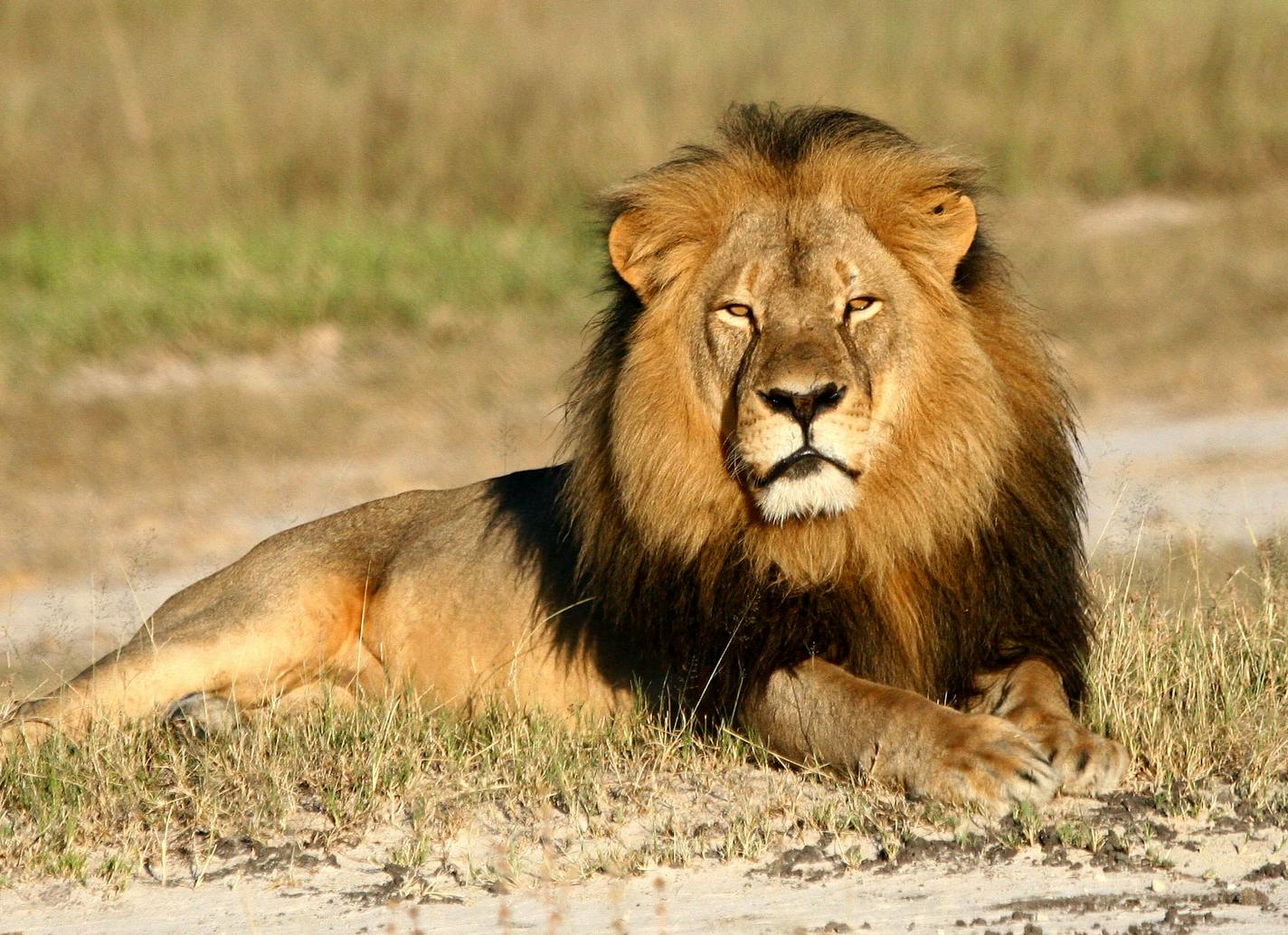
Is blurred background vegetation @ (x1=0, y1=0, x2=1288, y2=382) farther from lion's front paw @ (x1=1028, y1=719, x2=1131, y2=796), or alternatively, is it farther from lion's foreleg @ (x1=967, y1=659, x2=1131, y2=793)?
lion's front paw @ (x1=1028, y1=719, x2=1131, y2=796)

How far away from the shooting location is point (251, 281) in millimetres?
10727

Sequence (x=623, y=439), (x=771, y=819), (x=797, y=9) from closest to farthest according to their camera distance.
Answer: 1. (x=771, y=819)
2. (x=623, y=439)
3. (x=797, y=9)

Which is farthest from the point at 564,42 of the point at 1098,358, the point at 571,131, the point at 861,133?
the point at 861,133

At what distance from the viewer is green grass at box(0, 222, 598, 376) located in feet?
33.7

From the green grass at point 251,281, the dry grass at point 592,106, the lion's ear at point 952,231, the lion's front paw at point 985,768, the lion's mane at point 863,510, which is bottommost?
the lion's front paw at point 985,768

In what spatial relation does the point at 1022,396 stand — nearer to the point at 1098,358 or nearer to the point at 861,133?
the point at 861,133

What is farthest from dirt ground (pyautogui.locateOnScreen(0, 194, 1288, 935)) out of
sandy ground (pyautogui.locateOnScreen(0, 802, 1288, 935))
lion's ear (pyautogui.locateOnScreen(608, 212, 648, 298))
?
lion's ear (pyautogui.locateOnScreen(608, 212, 648, 298))

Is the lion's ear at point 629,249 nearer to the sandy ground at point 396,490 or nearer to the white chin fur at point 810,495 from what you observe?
the white chin fur at point 810,495

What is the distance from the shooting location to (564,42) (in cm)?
1460

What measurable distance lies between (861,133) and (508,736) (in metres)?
1.51

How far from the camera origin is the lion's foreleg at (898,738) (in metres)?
3.57

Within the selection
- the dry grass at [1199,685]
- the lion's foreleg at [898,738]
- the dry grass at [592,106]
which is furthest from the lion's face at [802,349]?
the dry grass at [592,106]

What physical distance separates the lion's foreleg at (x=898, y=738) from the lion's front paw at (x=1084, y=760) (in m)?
0.05

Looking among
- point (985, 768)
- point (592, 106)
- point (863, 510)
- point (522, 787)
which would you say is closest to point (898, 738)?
point (985, 768)
